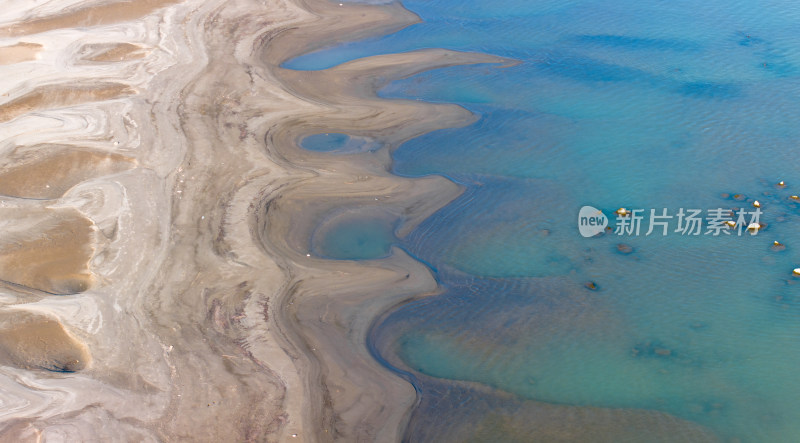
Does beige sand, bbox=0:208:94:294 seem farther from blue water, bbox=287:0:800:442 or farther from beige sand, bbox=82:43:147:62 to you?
beige sand, bbox=82:43:147:62

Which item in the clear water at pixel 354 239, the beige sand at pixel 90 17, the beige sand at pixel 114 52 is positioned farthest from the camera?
the beige sand at pixel 90 17

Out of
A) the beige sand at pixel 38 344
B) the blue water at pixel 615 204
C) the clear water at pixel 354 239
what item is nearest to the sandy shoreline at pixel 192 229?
the beige sand at pixel 38 344

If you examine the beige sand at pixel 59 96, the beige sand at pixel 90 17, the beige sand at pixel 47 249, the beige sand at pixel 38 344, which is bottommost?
the beige sand at pixel 38 344

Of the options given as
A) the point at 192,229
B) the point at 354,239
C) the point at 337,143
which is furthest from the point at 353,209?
the point at 192,229

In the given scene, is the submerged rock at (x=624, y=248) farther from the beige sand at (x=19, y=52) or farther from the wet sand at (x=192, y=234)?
the beige sand at (x=19, y=52)

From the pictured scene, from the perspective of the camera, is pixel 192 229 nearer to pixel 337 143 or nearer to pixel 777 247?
pixel 337 143

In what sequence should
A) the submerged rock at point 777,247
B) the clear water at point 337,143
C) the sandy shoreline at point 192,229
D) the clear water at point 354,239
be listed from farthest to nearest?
1. the clear water at point 337,143
2. the clear water at point 354,239
3. the submerged rock at point 777,247
4. the sandy shoreline at point 192,229

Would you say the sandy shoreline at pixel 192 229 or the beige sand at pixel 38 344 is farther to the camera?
the beige sand at pixel 38 344
